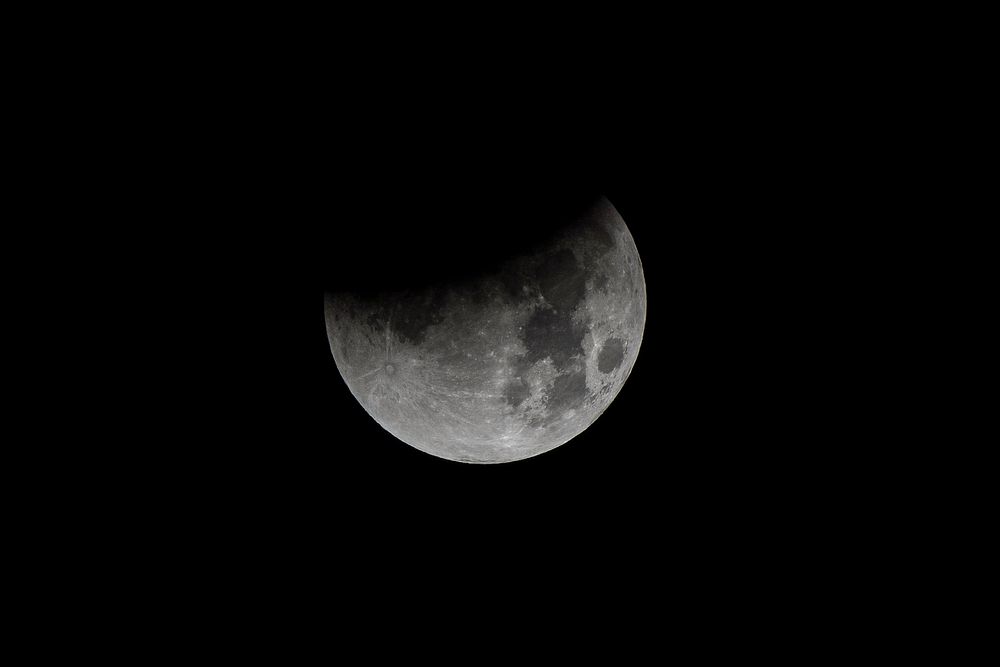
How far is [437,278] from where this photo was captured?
9.36ft

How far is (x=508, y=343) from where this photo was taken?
→ 9.41 ft

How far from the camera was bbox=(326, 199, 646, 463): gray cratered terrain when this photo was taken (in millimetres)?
2865

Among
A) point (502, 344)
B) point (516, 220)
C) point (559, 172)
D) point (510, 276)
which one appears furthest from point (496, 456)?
point (559, 172)

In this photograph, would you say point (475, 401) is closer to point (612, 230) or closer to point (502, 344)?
point (502, 344)

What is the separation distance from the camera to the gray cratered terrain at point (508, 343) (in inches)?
113

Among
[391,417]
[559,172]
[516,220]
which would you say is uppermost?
[559,172]

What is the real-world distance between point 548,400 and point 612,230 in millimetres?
937

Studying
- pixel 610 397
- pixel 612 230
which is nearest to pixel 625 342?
pixel 610 397

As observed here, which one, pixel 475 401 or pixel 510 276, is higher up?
pixel 510 276

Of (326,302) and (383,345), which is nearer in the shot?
(383,345)

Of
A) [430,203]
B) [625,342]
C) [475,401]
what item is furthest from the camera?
[625,342]

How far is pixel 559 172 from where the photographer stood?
10.0 feet

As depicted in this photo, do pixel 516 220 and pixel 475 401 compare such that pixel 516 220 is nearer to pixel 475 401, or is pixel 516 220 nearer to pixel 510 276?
pixel 510 276

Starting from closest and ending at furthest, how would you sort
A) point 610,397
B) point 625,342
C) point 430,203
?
1. point 430,203
2. point 625,342
3. point 610,397
